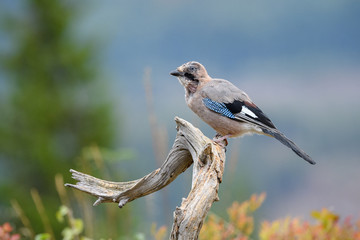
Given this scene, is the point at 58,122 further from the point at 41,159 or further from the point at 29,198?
the point at 29,198

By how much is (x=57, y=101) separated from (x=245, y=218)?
7.35 m

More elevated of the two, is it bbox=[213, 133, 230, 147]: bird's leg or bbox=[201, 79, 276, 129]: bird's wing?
bbox=[201, 79, 276, 129]: bird's wing

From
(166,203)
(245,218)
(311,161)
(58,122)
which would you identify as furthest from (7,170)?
(311,161)

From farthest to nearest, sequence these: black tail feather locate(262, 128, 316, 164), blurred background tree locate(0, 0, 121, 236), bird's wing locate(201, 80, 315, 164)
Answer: blurred background tree locate(0, 0, 121, 236) < bird's wing locate(201, 80, 315, 164) < black tail feather locate(262, 128, 316, 164)

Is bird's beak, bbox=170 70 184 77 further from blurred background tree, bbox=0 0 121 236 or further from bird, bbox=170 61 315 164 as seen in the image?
blurred background tree, bbox=0 0 121 236

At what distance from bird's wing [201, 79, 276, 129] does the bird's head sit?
12 centimetres

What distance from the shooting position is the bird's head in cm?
425

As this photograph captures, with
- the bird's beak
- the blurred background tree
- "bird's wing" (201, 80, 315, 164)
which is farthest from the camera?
the blurred background tree

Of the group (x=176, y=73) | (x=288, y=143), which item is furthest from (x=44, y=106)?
(x=288, y=143)

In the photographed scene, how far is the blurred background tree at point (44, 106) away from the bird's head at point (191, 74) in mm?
6393

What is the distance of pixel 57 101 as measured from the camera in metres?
10.6

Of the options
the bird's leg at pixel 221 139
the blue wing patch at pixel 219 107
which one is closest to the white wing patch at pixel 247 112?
the blue wing patch at pixel 219 107

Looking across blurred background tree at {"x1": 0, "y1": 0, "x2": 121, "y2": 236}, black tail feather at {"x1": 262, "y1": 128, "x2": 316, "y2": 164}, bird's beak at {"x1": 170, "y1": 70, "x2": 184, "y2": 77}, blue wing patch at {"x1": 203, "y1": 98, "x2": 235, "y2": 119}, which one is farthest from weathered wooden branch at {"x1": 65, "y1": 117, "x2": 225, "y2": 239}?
blurred background tree at {"x1": 0, "y1": 0, "x2": 121, "y2": 236}

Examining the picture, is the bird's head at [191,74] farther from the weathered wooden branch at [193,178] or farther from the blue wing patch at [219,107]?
the weathered wooden branch at [193,178]
